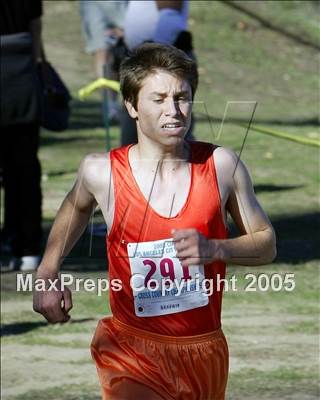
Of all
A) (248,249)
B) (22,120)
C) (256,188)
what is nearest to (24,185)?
(22,120)

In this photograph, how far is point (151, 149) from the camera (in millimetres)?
4496

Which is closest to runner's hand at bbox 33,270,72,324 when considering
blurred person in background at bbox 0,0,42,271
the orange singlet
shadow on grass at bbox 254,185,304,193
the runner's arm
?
the runner's arm

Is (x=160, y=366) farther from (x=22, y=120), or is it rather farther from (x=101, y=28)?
(x=101, y=28)

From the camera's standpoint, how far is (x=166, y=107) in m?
4.39

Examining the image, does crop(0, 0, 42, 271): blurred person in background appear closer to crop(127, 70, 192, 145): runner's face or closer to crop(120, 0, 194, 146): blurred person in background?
crop(120, 0, 194, 146): blurred person in background

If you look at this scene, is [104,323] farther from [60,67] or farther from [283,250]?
[60,67]

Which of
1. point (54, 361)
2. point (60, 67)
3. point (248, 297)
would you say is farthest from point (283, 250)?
point (60, 67)

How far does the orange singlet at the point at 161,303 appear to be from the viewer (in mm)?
4430

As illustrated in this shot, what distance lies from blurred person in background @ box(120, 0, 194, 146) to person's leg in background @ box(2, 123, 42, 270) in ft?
2.47

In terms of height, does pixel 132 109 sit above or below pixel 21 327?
above

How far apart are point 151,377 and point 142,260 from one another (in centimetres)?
38

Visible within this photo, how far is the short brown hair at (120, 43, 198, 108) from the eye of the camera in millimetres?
4426

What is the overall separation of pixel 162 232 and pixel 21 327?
4033 mm

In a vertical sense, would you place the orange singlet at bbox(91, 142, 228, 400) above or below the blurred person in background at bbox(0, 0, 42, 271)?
above
